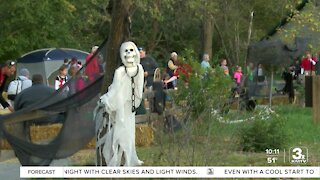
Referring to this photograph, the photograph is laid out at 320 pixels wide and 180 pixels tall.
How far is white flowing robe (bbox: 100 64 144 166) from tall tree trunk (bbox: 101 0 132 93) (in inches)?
27.5

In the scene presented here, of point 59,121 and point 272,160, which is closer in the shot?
point 59,121

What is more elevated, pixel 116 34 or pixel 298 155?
pixel 116 34

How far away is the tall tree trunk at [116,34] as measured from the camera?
12492 mm

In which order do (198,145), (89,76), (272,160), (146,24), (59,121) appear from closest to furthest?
(198,145), (59,121), (89,76), (272,160), (146,24)

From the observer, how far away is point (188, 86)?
14.6 m

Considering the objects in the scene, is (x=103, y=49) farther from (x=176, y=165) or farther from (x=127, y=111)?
(x=176, y=165)

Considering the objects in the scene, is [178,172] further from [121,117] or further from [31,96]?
[31,96]

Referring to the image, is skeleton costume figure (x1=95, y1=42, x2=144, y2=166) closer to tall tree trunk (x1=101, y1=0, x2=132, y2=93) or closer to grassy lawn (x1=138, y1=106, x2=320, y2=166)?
grassy lawn (x1=138, y1=106, x2=320, y2=166)

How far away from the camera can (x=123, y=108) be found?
1208cm

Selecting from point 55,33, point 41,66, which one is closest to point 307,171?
point 41,66

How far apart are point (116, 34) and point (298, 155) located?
382cm

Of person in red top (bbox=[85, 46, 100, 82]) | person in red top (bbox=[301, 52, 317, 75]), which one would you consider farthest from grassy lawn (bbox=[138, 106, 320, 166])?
person in red top (bbox=[301, 52, 317, 75])

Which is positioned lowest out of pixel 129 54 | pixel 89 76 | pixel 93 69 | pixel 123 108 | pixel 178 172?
pixel 178 172

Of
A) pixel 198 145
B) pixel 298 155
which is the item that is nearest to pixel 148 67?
pixel 298 155
